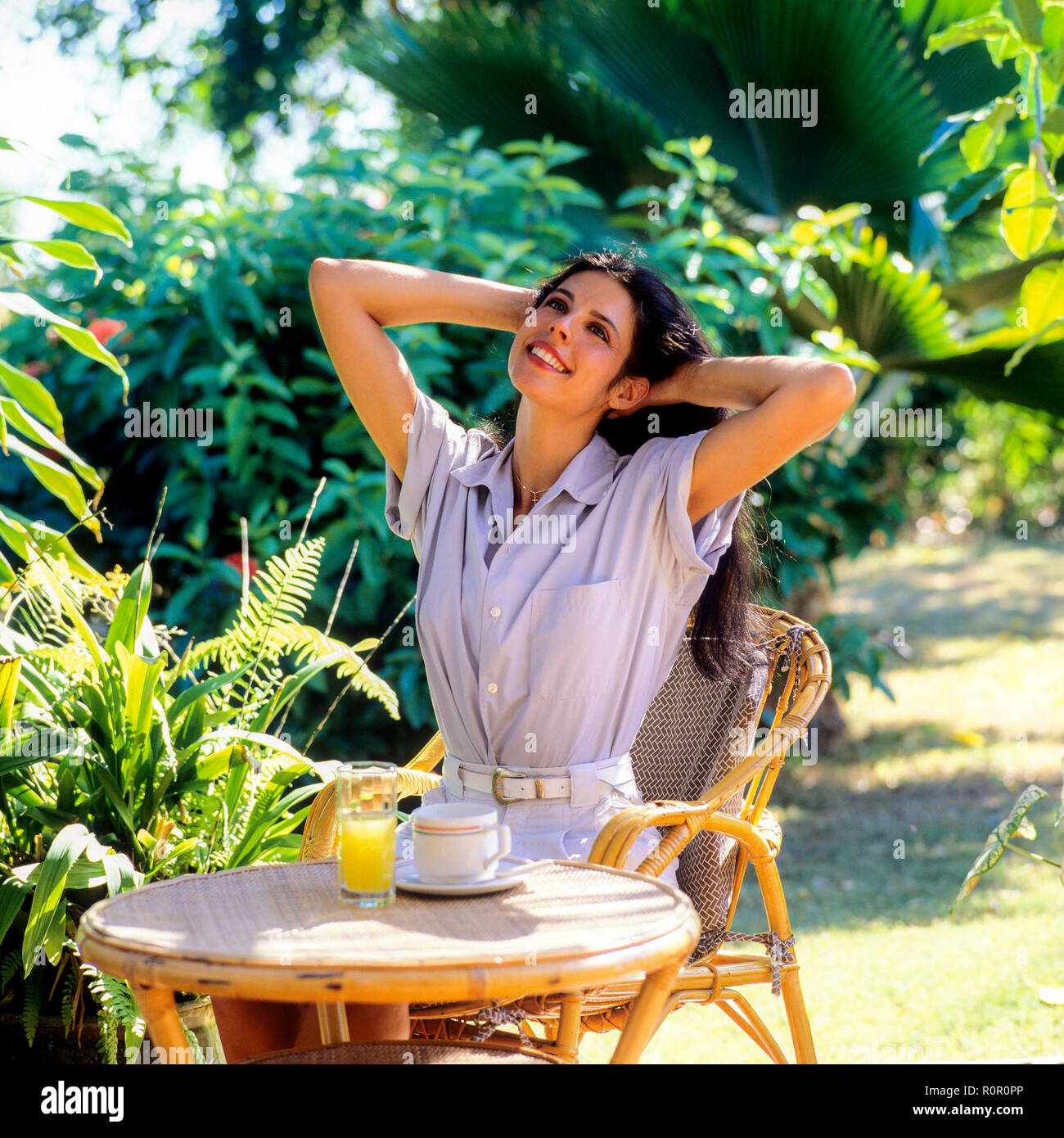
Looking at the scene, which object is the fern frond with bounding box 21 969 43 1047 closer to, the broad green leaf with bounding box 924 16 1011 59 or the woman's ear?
the woman's ear

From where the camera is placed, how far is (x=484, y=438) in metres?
2.47

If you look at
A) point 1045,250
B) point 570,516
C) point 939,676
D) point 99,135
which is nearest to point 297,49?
point 99,135

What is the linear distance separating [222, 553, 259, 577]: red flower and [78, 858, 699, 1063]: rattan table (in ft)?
5.69

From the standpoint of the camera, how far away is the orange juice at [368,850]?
152 centimetres

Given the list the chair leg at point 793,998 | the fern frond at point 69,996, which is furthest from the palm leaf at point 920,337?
the fern frond at point 69,996

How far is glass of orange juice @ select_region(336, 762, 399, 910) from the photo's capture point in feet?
4.98

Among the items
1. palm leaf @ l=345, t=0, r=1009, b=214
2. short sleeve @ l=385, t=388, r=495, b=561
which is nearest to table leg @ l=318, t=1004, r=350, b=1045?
short sleeve @ l=385, t=388, r=495, b=561

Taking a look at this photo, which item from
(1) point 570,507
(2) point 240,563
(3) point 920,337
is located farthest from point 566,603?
(3) point 920,337

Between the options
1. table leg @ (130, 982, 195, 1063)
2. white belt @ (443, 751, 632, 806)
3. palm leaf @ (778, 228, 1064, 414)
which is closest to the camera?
table leg @ (130, 982, 195, 1063)

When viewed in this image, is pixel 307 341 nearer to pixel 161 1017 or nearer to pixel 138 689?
pixel 138 689

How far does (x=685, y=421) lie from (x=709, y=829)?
785 millimetres

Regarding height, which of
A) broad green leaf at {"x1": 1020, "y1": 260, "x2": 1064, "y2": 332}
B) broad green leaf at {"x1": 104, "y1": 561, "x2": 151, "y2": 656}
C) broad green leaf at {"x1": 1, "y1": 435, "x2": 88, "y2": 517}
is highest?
broad green leaf at {"x1": 1020, "y1": 260, "x2": 1064, "y2": 332}

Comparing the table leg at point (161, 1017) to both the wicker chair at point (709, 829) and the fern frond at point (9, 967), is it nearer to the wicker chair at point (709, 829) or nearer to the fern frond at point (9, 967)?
the wicker chair at point (709, 829)

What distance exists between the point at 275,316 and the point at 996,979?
2.59m
